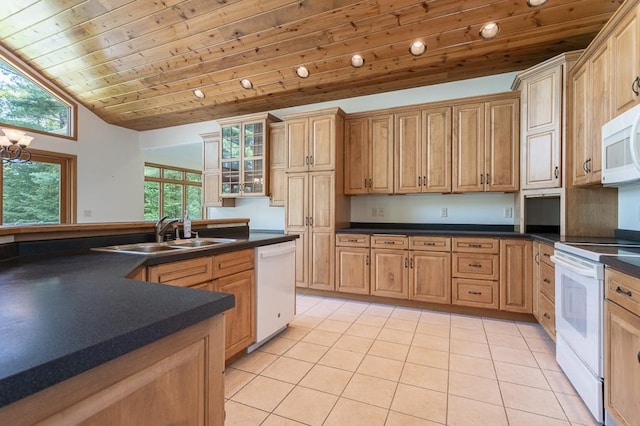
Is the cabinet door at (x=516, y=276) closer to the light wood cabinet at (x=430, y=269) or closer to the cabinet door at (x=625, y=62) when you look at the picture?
the light wood cabinet at (x=430, y=269)

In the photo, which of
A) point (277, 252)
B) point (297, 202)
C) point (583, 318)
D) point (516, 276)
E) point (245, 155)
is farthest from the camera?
point (245, 155)

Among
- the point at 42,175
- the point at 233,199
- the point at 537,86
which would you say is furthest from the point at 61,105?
the point at 537,86

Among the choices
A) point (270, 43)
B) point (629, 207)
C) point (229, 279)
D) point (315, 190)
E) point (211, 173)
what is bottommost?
point (229, 279)

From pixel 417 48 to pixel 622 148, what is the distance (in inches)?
78.6

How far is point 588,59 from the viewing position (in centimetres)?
238

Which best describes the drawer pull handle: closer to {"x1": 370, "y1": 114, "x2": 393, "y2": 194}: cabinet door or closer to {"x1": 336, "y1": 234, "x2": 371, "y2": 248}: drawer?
{"x1": 336, "y1": 234, "x2": 371, "y2": 248}: drawer

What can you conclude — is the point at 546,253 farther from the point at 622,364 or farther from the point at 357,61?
the point at 357,61

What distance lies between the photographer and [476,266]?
10.3ft

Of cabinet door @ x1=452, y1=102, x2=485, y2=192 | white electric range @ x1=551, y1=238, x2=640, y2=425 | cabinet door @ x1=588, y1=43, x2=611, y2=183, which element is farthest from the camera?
cabinet door @ x1=452, y1=102, x2=485, y2=192

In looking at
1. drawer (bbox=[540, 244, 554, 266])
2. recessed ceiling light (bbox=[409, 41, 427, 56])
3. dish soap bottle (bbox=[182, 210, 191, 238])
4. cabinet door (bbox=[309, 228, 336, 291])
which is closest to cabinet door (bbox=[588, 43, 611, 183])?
drawer (bbox=[540, 244, 554, 266])

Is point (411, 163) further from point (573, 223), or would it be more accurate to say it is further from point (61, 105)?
point (61, 105)

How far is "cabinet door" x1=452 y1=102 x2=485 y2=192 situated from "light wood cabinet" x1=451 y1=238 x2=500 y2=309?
0.65m

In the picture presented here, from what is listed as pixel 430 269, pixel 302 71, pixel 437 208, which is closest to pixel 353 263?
pixel 430 269

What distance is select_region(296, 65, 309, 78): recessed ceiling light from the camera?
363 centimetres
